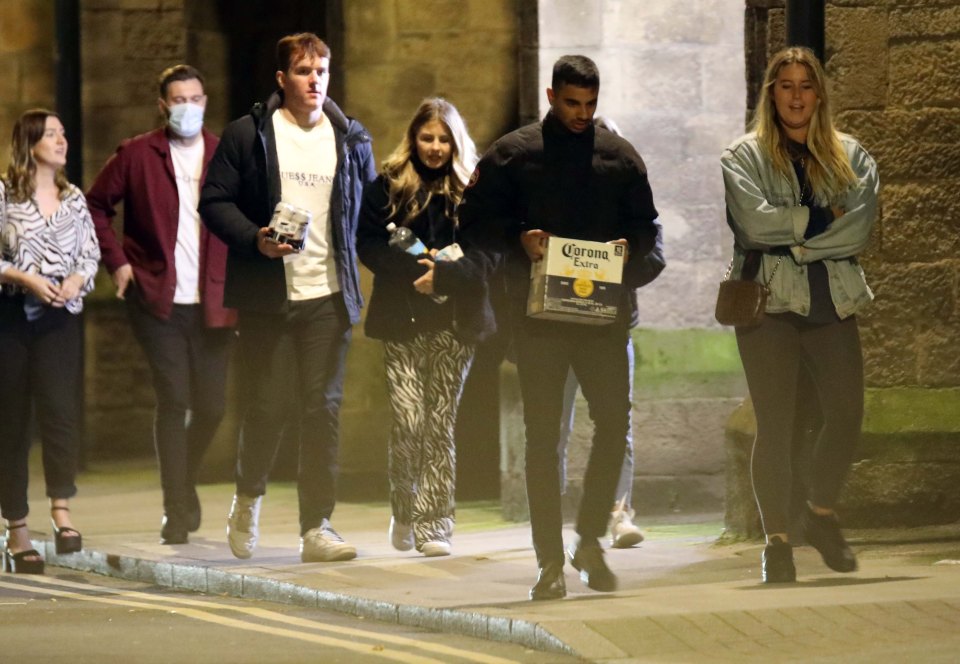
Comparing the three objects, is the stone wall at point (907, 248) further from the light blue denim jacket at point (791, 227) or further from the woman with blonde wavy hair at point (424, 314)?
the woman with blonde wavy hair at point (424, 314)

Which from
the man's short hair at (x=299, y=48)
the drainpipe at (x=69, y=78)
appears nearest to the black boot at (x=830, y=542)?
the man's short hair at (x=299, y=48)

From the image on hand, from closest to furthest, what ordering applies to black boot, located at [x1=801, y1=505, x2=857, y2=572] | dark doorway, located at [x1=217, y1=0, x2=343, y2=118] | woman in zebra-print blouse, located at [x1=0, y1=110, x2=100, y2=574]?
1. black boot, located at [x1=801, y1=505, x2=857, y2=572]
2. woman in zebra-print blouse, located at [x1=0, y1=110, x2=100, y2=574]
3. dark doorway, located at [x1=217, y1=0, x2=343, y2=118]

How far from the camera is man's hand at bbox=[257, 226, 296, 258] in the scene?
31.6 feet

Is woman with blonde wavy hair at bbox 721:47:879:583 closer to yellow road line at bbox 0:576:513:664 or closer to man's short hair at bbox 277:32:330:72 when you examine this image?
yellow road line at bbox 0:576:513:664

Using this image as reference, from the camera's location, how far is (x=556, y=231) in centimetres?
866

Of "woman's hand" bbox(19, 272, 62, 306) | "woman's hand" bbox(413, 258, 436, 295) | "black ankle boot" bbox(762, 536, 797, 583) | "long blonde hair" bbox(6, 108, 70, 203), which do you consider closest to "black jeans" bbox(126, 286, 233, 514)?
"woman's hand" bbox(19, 272, 62, 306)

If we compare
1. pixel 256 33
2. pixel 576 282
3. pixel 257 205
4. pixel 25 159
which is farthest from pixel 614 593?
pixel 256 33

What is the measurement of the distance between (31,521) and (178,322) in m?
1.78

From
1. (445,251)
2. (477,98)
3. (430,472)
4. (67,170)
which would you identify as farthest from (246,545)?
(67,170)

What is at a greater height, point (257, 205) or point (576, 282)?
point (257, 205)

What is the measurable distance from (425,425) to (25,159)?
7.09ft

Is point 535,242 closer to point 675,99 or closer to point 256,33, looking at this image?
point 675,99

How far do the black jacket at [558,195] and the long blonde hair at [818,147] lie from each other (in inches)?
19.2

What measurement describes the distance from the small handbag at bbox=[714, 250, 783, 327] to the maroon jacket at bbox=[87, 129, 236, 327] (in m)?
2.96
